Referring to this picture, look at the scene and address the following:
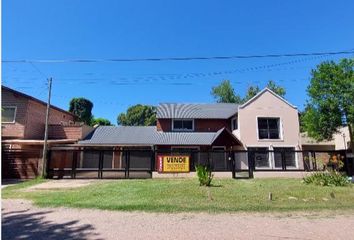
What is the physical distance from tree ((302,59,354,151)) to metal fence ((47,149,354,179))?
435cm

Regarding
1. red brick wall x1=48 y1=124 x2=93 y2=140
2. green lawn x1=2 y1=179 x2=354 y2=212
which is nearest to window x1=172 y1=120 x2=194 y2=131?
red brick wall x1=48 y1=124 x2=93 y2=140

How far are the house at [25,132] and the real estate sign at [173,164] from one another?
812cm

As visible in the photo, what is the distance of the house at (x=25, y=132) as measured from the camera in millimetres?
20191

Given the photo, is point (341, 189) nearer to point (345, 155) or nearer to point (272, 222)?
point (272, 222)

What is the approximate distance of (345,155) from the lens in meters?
21.8

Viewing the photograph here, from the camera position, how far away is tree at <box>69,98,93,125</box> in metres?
61.2

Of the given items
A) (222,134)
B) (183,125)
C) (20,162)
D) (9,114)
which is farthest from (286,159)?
(9,114)

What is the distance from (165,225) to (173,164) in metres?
12.5

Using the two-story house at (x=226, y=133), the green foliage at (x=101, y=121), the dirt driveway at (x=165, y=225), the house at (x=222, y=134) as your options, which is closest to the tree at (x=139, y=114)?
the green foliage at (x=101, y=121)

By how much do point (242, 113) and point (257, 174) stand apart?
868 centimetres

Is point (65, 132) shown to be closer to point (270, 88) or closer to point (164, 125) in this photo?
point (164, 125)

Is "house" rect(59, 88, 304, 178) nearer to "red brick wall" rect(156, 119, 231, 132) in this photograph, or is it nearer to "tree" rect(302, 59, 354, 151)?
"red brick wall" rect(156, 119, 231, 132)

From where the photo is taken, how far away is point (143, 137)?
2911cm

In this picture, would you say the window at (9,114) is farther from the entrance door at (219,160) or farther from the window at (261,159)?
the window at (261,159)
